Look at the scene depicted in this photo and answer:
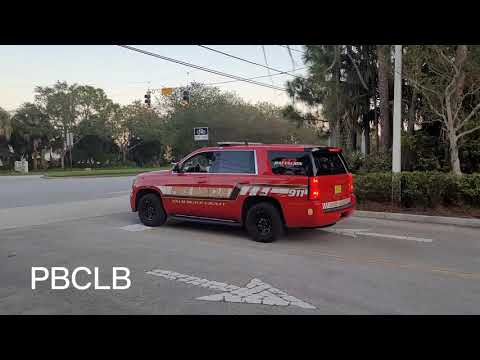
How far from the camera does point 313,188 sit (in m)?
6.98

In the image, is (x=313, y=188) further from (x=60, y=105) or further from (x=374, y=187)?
(x=60, y=105)

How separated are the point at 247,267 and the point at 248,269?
11 centimetres

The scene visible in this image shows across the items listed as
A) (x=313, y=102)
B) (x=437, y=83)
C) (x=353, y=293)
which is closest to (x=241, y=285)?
(x=353, y=293)

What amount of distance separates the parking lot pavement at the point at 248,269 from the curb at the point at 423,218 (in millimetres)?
504

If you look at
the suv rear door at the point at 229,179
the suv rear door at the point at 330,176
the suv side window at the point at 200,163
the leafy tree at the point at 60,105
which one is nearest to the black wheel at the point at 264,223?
the suv rear door at the point at 229,179

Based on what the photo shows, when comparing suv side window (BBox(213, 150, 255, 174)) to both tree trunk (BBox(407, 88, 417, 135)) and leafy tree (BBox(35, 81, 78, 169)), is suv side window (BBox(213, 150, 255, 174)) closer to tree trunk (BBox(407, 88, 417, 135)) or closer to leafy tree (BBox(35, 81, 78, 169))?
tree trunk (BBox(407, 88, 417, 135))

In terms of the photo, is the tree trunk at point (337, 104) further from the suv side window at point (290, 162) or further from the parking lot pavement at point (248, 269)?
the suv side window at point (290, 162)

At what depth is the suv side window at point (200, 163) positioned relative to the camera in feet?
27.7

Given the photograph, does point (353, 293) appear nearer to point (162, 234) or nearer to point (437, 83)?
point (162, 234)

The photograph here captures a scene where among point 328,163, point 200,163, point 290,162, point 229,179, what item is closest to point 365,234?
point 328,163

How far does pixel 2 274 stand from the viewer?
5.64 meters
